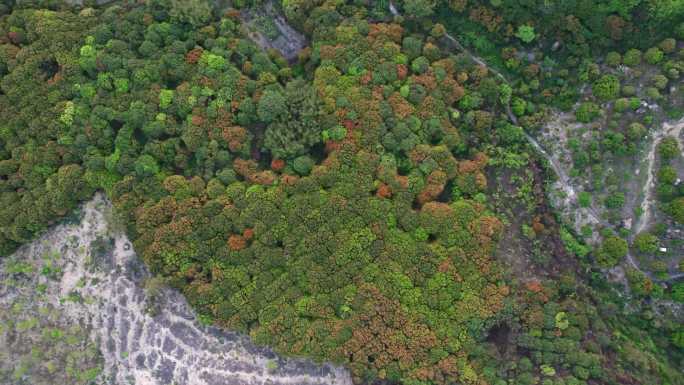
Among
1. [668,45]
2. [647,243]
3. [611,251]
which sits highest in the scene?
[668,45]

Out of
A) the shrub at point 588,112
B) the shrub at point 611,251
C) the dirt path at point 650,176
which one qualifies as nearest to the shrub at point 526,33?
the shrub at point 588,112

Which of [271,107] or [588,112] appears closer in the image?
[271,107]

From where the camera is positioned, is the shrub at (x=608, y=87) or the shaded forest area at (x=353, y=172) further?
the shrub at (x=608, y=87)

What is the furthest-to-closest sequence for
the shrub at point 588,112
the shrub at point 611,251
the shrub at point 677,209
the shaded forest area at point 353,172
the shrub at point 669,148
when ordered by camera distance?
the shrub at point 588,112
the shrub at point 611,251
the shrub at point 669,148
the shrub at point 677,209
the shaded forest area at point 353,172

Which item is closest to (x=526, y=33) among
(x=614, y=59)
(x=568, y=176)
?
(x=614, y=59)

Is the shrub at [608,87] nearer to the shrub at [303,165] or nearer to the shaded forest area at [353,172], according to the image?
the shaded forest area at [353,172]

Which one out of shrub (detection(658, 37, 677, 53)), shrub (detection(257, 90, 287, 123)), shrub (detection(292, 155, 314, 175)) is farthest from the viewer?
shrub (detection(658, 37, 677, 53))

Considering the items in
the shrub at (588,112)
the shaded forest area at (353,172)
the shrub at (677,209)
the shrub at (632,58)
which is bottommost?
the shaded forest area at (353,172)

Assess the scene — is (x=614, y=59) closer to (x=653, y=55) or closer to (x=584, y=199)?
(x=653, y=55)

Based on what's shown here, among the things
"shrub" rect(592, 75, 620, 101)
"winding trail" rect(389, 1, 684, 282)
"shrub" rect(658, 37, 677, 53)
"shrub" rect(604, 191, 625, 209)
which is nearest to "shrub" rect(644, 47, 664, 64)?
"shrub" rect(658, 37, 677, 53)

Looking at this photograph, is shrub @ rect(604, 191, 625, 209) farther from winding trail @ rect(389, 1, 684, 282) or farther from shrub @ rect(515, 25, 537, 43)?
shrub @ rect(515, 25, 537, 43)

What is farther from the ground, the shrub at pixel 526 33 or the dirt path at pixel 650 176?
the shrub at pixel 526 33

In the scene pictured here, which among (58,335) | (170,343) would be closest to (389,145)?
(170,343)
